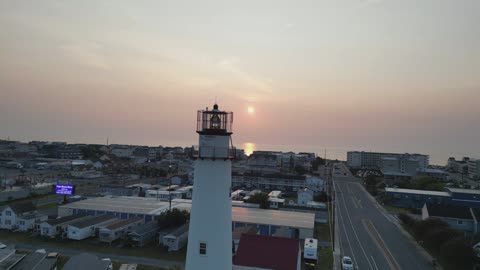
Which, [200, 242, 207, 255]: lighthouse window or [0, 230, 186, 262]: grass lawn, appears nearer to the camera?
[200, 242, 207, 255]: lighthouse window

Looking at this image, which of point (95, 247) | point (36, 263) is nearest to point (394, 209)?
point (95, 247)

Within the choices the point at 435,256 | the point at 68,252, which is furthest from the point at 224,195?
the point at 435,256

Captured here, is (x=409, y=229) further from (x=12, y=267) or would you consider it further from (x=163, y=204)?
(x=12, y=267)

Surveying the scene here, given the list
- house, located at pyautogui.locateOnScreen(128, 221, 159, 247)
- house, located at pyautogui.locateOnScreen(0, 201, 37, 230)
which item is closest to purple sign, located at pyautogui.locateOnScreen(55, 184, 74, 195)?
house, located at pyautogui.locateOnScreen(0, 201, 37, 230)

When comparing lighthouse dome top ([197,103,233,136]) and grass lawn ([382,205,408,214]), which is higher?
lighthouse dome top ([197,103,233,136])

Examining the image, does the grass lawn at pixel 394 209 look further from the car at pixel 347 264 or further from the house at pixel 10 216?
the house at pixel 10 216

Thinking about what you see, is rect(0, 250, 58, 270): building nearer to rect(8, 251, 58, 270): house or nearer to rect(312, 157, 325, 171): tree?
rect(8, 251, 58, 270): house
